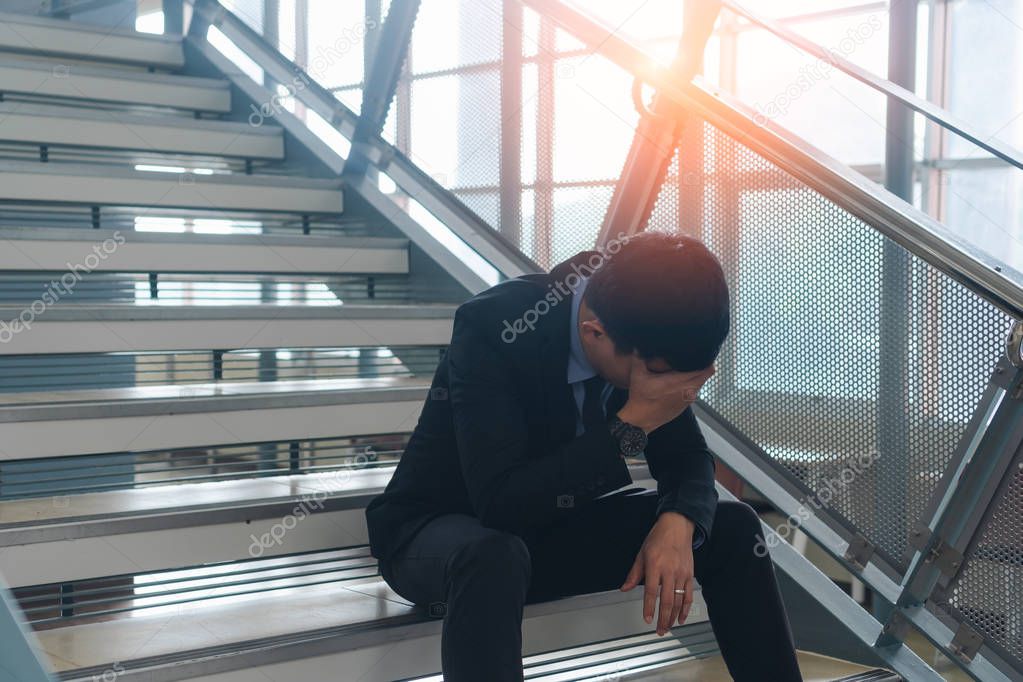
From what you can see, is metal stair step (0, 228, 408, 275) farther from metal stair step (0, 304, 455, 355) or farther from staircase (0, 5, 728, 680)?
metal stair step (0, 304, 455, 355)

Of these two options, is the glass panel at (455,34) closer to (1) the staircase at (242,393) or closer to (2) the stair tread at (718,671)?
(1) the staircase at (242,393)

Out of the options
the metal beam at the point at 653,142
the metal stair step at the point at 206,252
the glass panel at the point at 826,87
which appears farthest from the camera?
the glass panel at the point at 826,87

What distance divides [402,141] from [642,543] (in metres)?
1.71

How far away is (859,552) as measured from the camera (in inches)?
73.3

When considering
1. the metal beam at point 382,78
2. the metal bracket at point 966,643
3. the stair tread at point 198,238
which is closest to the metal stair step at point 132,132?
the metal beam at point 382,78

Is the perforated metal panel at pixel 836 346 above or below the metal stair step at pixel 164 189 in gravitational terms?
below

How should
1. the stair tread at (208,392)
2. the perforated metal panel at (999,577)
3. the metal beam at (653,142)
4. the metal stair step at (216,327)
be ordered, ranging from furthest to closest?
1. the metal beam at (653,142)
2. the metal stair step at (216,327)
3. the stair tread at (208,392)
4. the perforated metal panel at (999,577)

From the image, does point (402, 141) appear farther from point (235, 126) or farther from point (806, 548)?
point (806, 548)

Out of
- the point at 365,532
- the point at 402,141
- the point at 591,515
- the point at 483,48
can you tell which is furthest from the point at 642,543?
the point at 402,141

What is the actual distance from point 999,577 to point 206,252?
5.87ft

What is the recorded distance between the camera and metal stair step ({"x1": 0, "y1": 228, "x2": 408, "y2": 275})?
7.62 feet

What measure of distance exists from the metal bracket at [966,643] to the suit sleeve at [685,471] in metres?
0.50

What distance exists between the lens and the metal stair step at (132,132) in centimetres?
288

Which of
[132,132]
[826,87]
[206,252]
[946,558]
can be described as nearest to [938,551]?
[946,558]
